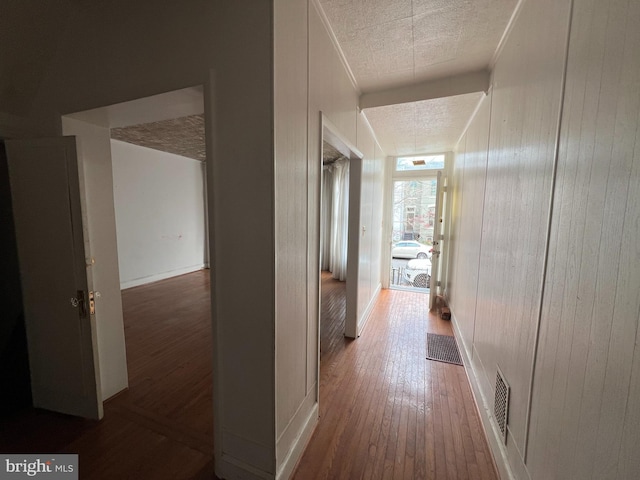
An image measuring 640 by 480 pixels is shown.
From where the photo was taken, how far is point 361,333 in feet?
10.5

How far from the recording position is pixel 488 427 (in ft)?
5.55

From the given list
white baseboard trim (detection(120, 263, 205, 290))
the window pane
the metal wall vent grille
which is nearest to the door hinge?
the metal wall vent grille

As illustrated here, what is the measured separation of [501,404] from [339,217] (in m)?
5.00

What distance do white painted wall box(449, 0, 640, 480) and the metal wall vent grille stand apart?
0.24 feet

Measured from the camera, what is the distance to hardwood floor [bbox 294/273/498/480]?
1.49 m

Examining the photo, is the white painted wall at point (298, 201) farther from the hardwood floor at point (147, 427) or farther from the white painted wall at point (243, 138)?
the hardwood floor at point (147, 427)

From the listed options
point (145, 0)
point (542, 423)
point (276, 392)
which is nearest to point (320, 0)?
point (145, 0)

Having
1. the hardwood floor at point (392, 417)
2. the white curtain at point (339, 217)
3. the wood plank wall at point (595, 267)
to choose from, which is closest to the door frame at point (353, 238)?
the hardwood floor at point (392, 417)

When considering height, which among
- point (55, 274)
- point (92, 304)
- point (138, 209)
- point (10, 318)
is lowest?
point (10, 318)

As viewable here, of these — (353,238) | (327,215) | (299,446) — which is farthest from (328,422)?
(327,215)

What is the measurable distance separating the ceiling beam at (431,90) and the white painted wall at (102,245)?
2.43m

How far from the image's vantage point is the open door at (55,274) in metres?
1.64

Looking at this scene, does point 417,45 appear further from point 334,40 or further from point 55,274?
point 55,274

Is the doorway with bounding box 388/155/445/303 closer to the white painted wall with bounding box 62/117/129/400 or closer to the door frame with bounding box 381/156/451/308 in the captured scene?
the door frame with bounding box 381/156/451/308
